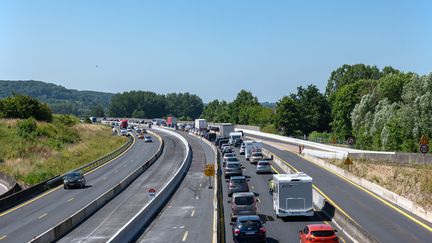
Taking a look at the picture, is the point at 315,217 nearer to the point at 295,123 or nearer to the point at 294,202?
the point at 294,202

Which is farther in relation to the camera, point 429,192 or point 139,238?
point 429,192

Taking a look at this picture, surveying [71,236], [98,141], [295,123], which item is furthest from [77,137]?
[71,236]

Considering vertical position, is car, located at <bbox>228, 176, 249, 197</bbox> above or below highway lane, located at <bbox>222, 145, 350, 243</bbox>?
above

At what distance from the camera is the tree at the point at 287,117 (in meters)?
154

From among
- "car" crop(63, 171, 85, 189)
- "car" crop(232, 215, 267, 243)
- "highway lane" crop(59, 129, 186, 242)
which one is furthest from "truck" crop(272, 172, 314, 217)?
"car" crop(63, 171, 85, 189)

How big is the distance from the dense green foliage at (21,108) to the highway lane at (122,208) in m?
69.8

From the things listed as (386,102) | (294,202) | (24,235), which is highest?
(386,102)

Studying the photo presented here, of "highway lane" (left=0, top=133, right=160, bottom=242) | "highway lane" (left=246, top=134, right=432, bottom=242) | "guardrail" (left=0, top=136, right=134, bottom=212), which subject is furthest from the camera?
"guardrail" (left=0, top=136, right=134, bottom=212)

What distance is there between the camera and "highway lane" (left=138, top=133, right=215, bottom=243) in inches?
1220

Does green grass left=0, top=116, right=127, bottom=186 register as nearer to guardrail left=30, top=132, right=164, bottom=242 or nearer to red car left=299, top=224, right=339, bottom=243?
guardrail left=30, top=132, right=164, bottom=242

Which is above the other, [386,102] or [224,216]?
[386,102]

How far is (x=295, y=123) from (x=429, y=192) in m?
100.0

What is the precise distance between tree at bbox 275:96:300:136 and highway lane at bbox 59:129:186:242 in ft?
248

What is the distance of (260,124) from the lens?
194125 mm
